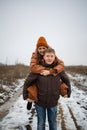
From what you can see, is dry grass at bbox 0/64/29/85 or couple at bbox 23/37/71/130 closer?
couple at bbox 23/37/71/130

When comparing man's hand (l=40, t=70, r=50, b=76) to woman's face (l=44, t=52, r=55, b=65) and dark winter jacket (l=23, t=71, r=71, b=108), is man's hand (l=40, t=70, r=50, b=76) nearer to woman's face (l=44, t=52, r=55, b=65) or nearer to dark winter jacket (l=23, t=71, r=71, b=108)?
dark winter jacket (l=23, t=71, r=71, b=108)

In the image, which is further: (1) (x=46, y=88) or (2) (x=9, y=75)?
(2) (x=9, y=75)

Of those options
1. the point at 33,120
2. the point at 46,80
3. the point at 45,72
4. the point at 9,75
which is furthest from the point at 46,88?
the point at 9,75

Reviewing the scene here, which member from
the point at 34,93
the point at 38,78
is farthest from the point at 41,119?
the point at 38,78

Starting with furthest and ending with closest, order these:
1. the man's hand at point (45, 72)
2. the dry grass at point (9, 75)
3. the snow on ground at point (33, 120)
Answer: the dry grass at point (9, 75), the snow on ground at point (33, 120), the man's hand at point (45, 72)

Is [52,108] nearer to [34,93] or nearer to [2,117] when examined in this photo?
[34,93]

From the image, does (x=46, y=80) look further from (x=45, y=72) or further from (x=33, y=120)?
(x=33, y=120)

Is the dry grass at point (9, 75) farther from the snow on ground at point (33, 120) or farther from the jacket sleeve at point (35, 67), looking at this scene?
the jacket sleeve at point (35, 67)

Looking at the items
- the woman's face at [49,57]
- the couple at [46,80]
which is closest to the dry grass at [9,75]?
the couple at [46,80]

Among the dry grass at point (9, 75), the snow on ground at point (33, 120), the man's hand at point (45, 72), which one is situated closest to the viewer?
the man's hand at point (45, 72)

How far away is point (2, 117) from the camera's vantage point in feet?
17.7

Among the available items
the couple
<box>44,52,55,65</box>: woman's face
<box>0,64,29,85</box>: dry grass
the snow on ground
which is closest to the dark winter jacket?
the couple

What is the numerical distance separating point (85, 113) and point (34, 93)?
3.69m

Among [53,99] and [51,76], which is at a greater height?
[51,76]
